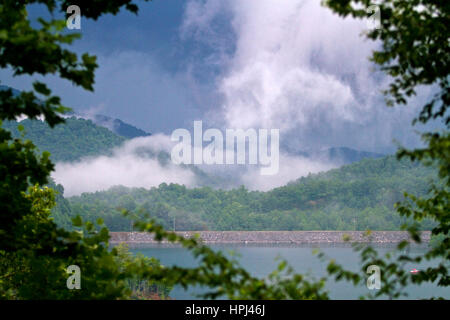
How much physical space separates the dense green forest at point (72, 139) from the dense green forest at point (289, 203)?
70.4 ft

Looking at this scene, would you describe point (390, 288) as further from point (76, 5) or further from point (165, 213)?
point (165, 213)

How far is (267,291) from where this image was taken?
3393 mm

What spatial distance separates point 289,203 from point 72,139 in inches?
2912

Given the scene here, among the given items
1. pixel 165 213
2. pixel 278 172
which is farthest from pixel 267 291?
pixel 278 172

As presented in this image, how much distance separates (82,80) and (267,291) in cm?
183

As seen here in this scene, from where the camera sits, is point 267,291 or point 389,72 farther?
point 389,72

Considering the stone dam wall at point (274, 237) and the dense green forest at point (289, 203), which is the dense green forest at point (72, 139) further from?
→ the stone dam wall at point (274, 237)

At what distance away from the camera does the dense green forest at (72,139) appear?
167000mm

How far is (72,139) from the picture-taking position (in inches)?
6806

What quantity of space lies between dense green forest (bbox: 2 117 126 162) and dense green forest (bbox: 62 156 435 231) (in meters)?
21.5
